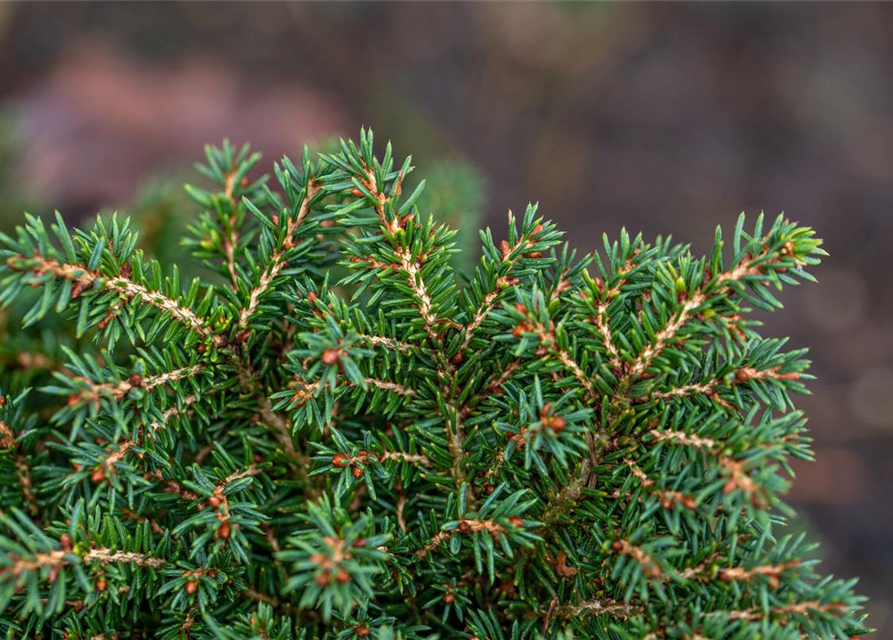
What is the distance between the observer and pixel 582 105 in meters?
3.29

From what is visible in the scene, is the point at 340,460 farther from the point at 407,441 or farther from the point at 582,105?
the point at 582,105

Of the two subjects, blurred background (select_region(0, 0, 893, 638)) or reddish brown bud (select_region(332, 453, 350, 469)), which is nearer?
reddish brown bud (select_region(332, 453, 350, 469))

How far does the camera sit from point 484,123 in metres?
3.29

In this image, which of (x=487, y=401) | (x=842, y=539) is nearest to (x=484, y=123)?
(x=842, y=539)

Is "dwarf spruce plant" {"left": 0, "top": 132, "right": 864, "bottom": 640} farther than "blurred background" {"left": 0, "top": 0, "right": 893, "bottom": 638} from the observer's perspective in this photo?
No

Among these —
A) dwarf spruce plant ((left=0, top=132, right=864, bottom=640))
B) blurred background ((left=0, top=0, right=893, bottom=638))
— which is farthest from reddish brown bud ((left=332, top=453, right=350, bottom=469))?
blurred background ((left=0, top=0, right=893, bottom=638))

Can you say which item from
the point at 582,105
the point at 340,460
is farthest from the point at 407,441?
the point at 582,105

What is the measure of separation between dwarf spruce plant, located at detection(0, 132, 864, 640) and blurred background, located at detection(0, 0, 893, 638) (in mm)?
1823

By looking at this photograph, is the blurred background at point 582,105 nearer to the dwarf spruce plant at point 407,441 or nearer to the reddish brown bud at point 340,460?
the dwarf spruce plant at point 407,441

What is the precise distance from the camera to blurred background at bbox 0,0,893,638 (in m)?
2.84

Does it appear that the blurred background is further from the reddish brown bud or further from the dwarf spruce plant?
the reddish brown bud

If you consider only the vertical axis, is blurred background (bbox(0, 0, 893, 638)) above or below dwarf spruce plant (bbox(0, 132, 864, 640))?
above

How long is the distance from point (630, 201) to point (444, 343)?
2.32 meters

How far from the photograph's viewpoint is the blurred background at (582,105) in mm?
2836
